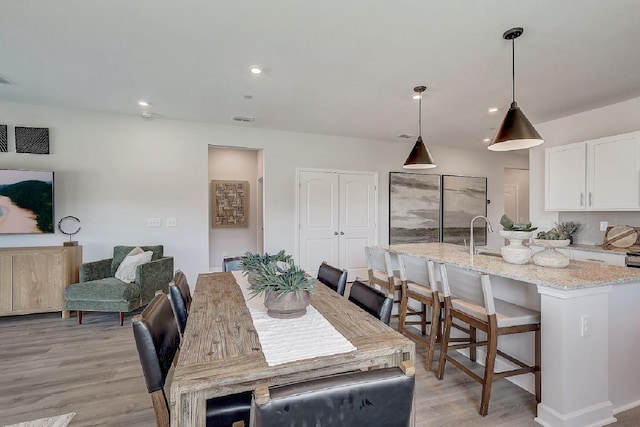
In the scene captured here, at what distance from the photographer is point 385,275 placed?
10.5 ft

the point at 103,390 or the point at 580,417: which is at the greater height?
the point at 580,417

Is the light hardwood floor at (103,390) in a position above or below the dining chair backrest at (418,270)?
below

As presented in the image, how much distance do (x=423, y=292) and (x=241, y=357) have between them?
1934mm

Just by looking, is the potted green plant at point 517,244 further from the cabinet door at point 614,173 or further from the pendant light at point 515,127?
the cabinet door at point 614,173

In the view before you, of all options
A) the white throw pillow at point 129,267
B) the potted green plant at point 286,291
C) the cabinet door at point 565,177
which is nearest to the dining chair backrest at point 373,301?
the potted green plant at point 286,291

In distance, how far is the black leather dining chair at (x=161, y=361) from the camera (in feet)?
3.96

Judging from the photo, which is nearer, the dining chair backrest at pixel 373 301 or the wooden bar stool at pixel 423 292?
the dining chair backrest at pixel 373 301

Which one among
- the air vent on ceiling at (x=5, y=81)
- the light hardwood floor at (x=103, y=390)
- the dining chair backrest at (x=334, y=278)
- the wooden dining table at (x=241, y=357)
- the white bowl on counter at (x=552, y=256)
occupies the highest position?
the air vent on ceiling at (x=5, y=81)

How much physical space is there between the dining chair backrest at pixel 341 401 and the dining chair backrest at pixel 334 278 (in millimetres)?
1245

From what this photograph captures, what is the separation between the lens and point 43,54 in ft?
9.00

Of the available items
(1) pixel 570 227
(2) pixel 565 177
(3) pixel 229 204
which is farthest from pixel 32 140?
(1) pixel 570 227

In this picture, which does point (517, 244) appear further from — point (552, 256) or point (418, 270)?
point (418, 270)

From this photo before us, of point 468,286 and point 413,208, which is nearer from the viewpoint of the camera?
point 468,286

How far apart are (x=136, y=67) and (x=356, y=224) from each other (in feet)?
13.3
